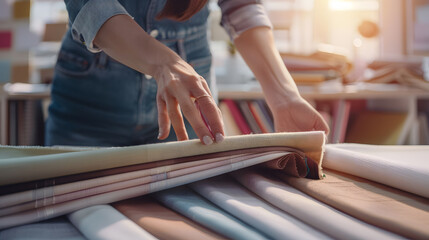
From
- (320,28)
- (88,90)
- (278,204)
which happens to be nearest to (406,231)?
(278,204)

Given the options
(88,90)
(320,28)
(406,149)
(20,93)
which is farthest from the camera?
(320,28)

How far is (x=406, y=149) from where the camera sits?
2.10ft

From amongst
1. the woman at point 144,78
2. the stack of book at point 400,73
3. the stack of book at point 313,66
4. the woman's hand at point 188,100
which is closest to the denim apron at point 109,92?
the woman at point 144,78

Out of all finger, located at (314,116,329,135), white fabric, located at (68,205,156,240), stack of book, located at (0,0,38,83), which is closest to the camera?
white fabric, located at (68,205,156,240)

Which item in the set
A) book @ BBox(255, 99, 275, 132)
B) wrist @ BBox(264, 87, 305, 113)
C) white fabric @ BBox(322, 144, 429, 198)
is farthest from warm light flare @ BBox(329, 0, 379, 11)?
white fabric @ BBox(322, 144, 429, 198)

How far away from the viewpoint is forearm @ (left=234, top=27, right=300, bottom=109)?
73cm

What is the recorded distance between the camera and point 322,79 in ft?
6.36

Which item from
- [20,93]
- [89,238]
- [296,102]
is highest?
[20,93]

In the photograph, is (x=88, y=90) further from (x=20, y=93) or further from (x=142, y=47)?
(x=20, y=93)

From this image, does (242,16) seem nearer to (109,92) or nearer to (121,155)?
(109,92)

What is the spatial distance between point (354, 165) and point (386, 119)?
5.88 ft

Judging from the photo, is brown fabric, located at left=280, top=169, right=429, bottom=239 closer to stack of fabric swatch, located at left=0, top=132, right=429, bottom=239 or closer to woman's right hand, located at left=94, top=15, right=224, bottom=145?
stack of fabric swatch, located at left=0, top=132, right=429, bottom=239

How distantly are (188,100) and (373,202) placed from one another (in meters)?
0.25

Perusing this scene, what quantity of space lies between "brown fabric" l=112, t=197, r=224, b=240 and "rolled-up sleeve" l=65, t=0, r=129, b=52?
10.3 inches
